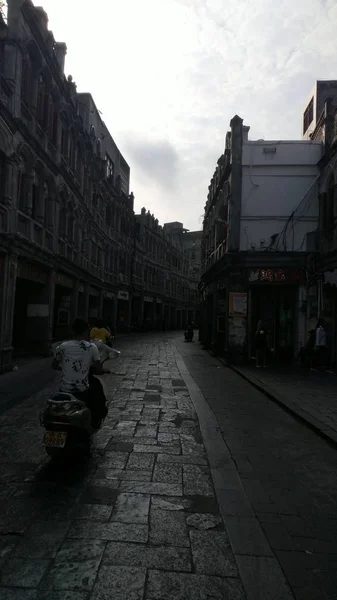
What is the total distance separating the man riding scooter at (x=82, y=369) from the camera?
5184mm

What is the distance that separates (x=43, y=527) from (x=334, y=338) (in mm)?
12800

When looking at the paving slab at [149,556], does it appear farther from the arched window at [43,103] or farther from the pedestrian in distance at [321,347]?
the arched window at [43,103]

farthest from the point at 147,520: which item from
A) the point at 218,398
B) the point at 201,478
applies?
the point at 218,398

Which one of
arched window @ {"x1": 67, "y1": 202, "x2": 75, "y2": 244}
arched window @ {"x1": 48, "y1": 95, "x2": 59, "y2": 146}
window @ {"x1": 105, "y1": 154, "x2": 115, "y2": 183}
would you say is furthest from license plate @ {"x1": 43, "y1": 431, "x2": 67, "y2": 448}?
window @ {"x1": 105, "y1": 154, "x2": 115, "y2": 183}

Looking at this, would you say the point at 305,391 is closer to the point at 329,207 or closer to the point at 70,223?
the point at 329,207

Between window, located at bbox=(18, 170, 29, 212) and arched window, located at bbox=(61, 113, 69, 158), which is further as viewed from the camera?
arched window, located at bbox=(61, 113, 69, 158)

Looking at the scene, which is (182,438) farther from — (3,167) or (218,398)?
(3,167)

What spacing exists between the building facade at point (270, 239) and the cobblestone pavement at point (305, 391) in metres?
2.54

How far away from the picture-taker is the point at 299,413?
25.2 feet

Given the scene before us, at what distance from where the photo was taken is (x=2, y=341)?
1191cm

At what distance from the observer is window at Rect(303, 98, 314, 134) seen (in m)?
23.2

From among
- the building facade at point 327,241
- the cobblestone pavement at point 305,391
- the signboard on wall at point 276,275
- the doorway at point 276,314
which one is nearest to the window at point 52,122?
the signboard on wall at point 276,275

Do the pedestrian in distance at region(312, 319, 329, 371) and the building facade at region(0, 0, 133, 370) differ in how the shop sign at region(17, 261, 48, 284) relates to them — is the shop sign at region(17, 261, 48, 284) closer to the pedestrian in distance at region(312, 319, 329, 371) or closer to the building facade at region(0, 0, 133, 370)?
the building facade at region(0, 0, 133, 370)

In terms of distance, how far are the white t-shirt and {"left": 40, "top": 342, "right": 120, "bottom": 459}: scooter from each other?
0.35 m
